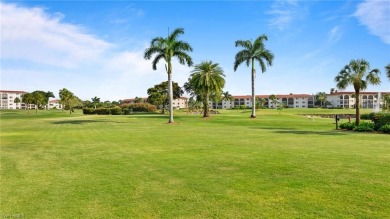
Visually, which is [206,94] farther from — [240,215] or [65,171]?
[240,215]

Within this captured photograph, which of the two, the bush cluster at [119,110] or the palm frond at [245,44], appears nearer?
the palm frond at [245,44]

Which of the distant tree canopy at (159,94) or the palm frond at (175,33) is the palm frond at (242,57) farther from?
the distant tree canopy at (159,94)

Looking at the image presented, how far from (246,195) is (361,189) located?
296 centimetres

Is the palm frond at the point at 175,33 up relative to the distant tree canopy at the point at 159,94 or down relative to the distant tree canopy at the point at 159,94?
up

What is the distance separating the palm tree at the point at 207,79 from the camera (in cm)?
5719

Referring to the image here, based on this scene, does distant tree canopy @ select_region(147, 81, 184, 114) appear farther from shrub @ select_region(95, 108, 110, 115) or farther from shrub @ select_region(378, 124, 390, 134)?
shrub @ select_region(378, 124, 390, 134)

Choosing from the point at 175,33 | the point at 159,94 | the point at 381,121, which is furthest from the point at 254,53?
the point at 159,94

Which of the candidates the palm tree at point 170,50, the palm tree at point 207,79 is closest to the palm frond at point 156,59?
the palm tree at point 170,50

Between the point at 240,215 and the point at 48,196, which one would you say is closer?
the point at 240,215

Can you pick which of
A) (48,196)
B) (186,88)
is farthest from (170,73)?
(186,88)

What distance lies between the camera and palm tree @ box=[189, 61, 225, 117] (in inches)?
2251

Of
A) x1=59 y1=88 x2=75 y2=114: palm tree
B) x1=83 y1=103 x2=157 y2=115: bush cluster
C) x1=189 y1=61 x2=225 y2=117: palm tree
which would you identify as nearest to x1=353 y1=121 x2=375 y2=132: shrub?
x1=189 y1=61 x2=225 y2=117: palm tree

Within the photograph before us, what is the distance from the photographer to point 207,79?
57000 millimetres

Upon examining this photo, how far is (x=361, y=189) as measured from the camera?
8117mm
